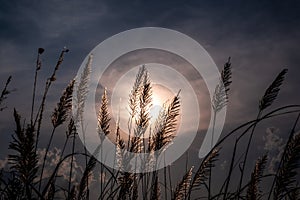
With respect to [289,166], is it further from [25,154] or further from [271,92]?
[25,154]

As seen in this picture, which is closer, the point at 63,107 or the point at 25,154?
the point at 25,154

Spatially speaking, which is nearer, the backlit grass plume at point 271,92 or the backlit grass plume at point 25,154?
the backlit grass plume at point 25,154

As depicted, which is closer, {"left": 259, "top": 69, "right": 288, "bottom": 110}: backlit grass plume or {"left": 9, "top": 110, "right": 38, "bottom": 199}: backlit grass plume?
{"left": 9, "top": 110, "right": 38, "bottom": 199}: backlit grass plume

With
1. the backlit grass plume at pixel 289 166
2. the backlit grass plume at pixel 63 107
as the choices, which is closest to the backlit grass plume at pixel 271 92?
the backlit grass plume at pixel 289 166

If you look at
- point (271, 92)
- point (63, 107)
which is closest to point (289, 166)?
point (271, 92)

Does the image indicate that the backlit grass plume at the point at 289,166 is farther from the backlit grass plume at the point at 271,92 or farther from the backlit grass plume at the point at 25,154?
the backlit grass plume at the point at 25,154

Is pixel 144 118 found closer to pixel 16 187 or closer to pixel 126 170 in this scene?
pixel 126 170

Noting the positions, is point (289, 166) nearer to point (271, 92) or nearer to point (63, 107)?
point (271, 92)

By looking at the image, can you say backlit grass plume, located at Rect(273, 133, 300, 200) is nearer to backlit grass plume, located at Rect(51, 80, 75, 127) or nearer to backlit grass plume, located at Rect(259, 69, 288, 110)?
backlit grass plume, located at Rect(259, 69, 288, 110)

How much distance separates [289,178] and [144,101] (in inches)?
55.6

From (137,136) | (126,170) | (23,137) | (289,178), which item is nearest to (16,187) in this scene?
(23,137)

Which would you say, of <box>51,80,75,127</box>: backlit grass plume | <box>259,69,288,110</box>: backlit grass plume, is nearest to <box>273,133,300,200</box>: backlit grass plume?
<box>259,69,288,110</box>: backlit grass plume

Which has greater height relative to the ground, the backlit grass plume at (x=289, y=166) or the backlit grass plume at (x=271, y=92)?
the backlit grass plume at (x=271, y=92)

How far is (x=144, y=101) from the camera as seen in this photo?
344 cm
